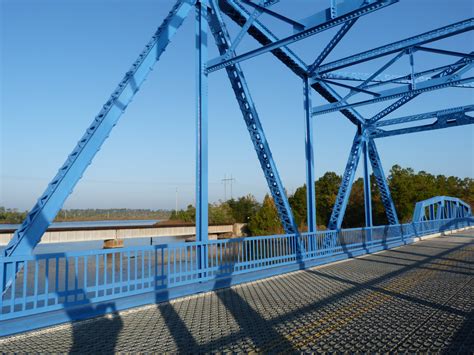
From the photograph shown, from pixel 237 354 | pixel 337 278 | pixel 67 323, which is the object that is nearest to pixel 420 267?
pixel 337 278

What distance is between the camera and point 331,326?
4875mm

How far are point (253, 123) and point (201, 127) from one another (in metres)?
2.13

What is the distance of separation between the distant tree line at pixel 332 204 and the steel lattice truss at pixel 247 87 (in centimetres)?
2553

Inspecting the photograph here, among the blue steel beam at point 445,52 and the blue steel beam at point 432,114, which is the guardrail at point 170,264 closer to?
the blue steel beam at point 432,114

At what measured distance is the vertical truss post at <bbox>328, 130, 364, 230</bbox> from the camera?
15070 millimetres

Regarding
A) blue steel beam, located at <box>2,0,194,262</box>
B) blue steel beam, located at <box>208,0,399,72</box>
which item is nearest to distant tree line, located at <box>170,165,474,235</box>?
blue steel beam, located at <box>208,0,399,72</box>

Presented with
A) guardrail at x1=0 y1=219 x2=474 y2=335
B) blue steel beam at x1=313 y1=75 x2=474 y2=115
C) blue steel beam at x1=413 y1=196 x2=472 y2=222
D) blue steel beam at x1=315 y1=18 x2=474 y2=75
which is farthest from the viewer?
blue steel beam at x1=413 y1=196 x2=472 y2=222

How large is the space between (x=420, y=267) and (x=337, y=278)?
11.1 feet

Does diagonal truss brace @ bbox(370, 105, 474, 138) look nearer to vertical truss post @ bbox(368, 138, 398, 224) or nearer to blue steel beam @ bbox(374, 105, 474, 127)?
blue steel beam @ bbox(374, 105, 474, 127)

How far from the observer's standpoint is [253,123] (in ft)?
33.8

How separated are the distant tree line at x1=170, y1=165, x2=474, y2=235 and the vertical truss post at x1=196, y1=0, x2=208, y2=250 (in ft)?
99.0

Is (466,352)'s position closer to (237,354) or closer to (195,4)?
(237,354)

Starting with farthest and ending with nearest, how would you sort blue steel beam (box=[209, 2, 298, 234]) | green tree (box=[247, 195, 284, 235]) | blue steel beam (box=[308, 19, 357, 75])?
1. green tree (box=[247, 195, 284, 235])
2. blue steel beam (box=[308, 19, 357, 75])
3. blue steel beam (box=[209, 2, 298, 234])

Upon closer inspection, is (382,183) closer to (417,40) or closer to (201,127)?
(417,40)
